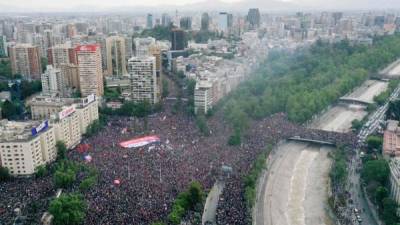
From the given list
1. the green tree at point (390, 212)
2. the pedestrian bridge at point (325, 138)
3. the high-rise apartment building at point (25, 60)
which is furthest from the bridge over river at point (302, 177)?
the high-rise apartment building at point (25, 60)

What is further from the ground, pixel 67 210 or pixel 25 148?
pixel 25 148

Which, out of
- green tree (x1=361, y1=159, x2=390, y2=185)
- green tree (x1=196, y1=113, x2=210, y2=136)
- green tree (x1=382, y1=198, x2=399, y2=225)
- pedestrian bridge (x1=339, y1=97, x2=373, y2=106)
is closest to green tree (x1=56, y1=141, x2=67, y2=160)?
green tree (x1=196, y1=113, x2=210, y2=136)

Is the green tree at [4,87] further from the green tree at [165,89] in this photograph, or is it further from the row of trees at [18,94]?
→ the green tree at [165,89]

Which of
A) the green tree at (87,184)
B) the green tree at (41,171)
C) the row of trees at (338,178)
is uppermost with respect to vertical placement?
the green tree at (87,184)

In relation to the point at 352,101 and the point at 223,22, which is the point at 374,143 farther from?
the point at 223,22

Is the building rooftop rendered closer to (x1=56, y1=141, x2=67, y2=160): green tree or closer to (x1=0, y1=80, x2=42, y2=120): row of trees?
(x1=56, y1=141, x2=67, y2=160): green tree

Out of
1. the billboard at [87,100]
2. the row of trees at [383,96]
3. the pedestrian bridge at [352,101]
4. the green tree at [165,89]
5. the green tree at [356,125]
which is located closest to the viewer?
the billboard at [87,100]

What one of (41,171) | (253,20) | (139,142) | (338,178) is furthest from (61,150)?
(253,20)
